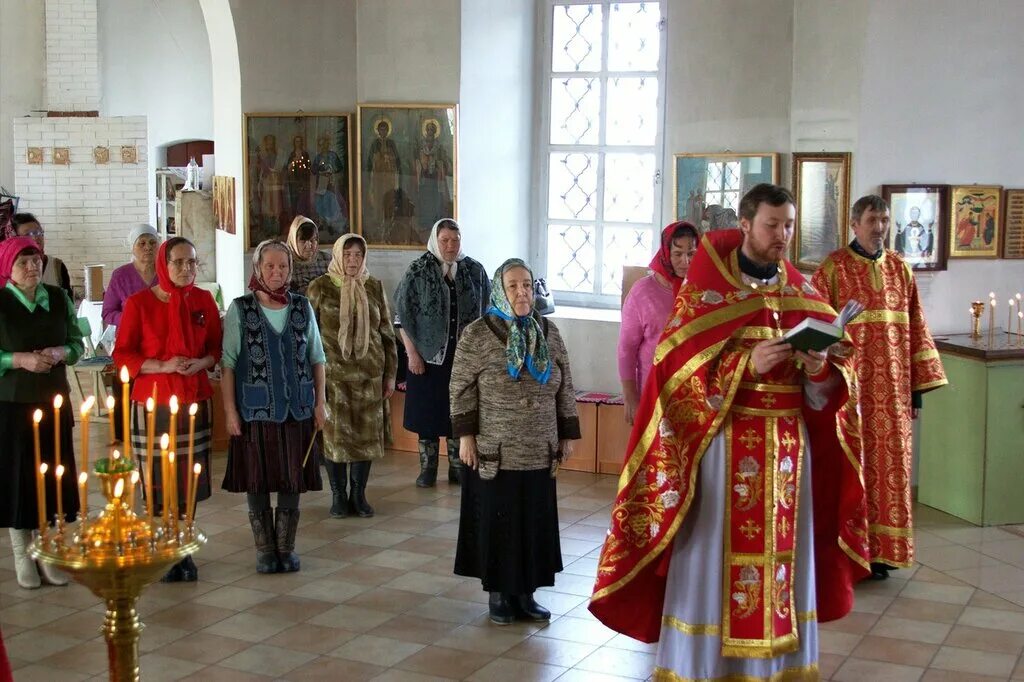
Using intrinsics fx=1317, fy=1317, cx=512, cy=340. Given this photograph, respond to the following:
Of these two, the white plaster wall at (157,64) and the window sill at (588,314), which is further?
the white plaster wall at (157,64)

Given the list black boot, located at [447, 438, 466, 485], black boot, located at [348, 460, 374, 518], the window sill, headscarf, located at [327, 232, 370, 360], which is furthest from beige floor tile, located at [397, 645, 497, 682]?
the window sill

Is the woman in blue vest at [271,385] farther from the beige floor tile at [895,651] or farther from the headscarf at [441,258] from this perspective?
the beige floor tile at [895,651]

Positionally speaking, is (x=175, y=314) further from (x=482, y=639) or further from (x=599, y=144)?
(x=599, y=144)

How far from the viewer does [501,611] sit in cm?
633

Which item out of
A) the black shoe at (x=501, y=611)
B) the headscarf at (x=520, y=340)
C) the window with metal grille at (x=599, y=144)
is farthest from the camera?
the window with metal grille at (x=599, y=144)

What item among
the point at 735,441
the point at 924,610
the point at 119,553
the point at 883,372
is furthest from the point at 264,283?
the point at 119,553

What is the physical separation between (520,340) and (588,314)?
4.84 m

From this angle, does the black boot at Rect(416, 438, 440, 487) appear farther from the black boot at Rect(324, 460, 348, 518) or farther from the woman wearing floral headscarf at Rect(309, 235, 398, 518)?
the black boot at Rect(324, 460, 348, 518)

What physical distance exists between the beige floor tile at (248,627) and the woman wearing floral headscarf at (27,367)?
98 cm

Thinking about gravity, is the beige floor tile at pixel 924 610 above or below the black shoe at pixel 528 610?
below

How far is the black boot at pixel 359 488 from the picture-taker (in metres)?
8.41

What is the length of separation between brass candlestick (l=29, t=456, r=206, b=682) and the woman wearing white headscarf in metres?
5.40

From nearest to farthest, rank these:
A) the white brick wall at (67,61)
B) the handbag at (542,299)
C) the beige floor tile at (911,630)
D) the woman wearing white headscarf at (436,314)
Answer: the beige floor tile at (911,630) < the woman wearing white headscarf at (436,314) < the handbag at (542,299) < the white brick wall at (67,61)

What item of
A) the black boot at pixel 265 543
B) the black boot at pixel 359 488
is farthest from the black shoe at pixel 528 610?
the black boot at pixel 359 488
